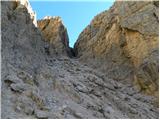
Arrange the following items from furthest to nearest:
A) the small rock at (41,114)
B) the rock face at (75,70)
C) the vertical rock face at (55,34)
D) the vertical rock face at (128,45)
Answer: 1. the vertical rock face at (55,34)
2. the vertical rock face at (128,45)
3. the rock face at (75,70)
4. the small rock at (41,114)

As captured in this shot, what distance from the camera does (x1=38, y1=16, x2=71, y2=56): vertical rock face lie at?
39.1 meters

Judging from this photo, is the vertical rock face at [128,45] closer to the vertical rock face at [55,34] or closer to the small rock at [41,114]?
the vertical rock face at [55,34]

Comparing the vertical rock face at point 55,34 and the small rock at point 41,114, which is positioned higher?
the vertical rock face at point 55,34

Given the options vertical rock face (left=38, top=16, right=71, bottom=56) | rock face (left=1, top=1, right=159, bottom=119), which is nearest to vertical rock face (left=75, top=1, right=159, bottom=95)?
rock face (left=1, top=1, right=159, bottom=119)

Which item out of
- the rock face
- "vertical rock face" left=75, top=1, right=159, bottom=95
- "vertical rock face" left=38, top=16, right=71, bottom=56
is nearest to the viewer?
the rock face

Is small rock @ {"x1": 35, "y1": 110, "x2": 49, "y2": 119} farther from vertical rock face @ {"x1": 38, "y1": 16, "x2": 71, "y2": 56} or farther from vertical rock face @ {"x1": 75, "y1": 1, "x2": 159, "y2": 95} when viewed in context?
vertical rock face @ {"x1": 38, "y1": 16, "x2": 71, "y2": 56}

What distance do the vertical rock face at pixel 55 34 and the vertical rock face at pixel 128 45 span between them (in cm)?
208

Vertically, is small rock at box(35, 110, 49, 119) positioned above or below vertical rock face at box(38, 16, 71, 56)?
below

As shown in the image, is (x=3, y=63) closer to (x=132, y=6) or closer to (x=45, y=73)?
(x=45, y=73)

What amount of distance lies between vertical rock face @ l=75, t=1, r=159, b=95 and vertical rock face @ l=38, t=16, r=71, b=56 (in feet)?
6.81

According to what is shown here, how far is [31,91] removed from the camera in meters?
22.1

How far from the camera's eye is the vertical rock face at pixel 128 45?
107ft

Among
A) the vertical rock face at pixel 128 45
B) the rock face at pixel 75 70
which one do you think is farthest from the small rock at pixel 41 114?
the vertical rock face at pixel 128 45

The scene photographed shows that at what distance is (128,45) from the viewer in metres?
35.3
